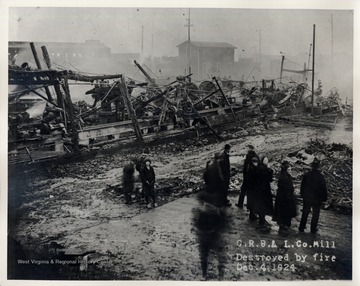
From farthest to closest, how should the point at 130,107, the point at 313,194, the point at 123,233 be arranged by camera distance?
the point at 130,107
the point at 313,194
the point at 123,233

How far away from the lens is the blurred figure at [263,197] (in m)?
3.51

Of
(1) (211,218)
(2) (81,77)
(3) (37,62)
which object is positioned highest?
(3) (37,62)

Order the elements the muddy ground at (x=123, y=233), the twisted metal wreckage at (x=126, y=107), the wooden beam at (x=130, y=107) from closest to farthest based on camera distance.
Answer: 1. the muddy ground at (x=123, y=233)
2. the twisted metal wreckage at (x=126, y=107)
3. the wooden beam at (x=130, y=107)

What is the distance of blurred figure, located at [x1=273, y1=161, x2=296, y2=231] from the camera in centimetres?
352

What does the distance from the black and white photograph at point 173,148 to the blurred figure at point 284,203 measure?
15 millimetres

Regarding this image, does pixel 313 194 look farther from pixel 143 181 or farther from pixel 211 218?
pixel 143 181

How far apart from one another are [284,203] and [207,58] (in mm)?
1882

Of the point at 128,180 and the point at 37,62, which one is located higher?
the point at 37,62

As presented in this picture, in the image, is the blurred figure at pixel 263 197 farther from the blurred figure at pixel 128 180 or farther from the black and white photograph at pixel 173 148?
the blurred figure at pixel 128 180

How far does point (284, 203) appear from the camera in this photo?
3529mm

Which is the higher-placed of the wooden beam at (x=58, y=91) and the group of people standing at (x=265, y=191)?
the wooden beam at (x=58, y=91)

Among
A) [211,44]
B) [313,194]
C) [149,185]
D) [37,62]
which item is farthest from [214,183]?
[37,62]

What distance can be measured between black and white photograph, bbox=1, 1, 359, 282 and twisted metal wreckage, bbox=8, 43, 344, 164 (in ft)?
0.05

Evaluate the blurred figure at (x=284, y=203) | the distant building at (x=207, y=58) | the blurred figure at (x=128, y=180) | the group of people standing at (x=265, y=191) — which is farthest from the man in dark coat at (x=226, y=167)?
the blurred figure at (x=128, y=180)
